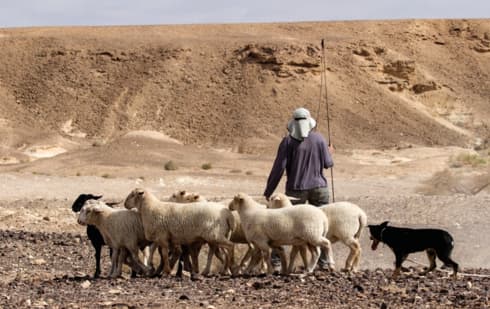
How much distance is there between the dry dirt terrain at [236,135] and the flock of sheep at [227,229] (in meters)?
0.50

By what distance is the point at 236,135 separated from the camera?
60812mm

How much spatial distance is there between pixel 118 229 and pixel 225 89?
176ft

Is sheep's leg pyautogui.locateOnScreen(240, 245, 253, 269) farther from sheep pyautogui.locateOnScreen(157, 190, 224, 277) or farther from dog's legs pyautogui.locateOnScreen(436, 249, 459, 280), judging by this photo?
dog's legs pyautogui.locateOnScreen(436, 249, 459, 280)

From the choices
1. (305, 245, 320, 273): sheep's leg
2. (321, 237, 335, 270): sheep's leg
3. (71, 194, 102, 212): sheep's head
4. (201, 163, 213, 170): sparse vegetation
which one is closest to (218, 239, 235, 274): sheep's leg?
(305, 245, 320, 273): sheep's leg

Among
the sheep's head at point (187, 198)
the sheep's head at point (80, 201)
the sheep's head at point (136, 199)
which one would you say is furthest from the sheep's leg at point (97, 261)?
the sheep's head at point (80, 201)

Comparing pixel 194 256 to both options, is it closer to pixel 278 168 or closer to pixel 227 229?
pixel 227 229

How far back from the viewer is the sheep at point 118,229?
1405cm

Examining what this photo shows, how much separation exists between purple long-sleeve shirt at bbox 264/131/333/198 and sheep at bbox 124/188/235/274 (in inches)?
44.0

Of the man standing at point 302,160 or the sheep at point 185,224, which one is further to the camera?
the man standing at point 302,160

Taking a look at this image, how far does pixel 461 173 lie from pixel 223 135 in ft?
86.3

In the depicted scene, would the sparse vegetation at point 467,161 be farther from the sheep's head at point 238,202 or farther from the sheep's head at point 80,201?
the sheep's head at point 238,202

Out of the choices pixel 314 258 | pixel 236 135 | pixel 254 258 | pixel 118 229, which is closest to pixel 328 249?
pixel 314 258

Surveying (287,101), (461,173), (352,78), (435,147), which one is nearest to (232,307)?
(461,173)

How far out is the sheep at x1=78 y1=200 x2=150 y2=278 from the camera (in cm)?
1405
